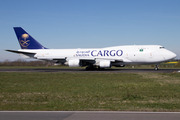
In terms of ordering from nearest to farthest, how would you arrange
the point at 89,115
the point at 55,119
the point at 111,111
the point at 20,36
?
1. the point at 55,119
2. the point at 89,115
3. the point at 111,111
4. the point at 20,36

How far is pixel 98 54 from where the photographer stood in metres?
35.0

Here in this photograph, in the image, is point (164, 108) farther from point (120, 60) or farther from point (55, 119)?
point (120, 60)

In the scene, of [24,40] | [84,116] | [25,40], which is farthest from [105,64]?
[84,116]

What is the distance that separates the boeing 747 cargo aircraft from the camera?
1281 inches

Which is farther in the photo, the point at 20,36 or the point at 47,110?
the point at 20,36

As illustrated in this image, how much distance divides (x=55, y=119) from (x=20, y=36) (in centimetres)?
3642

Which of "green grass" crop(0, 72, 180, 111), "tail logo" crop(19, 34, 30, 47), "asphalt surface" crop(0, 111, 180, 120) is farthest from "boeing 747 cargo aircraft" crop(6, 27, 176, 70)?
"asphalt surface" crop(0, 111, 180, 120)

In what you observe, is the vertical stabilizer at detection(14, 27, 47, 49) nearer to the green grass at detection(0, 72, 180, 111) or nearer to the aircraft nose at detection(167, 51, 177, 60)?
the aircraft nose at detection(167, 51, 177, 60)

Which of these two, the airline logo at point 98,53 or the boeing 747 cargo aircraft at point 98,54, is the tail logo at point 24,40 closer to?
the boeing 747 cargo aircraft at point 98,54

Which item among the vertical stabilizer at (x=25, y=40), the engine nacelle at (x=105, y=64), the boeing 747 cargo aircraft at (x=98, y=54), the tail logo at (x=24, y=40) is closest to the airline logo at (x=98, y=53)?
the boeing 747 cargo aircraft at (x=98, y=54)

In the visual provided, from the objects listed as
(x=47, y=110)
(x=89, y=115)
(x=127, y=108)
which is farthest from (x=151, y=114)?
(x=47, y=110)

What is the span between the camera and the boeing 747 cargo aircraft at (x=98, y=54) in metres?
32.5

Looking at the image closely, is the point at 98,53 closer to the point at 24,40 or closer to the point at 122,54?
the point at 122,54

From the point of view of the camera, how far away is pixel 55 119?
236 inches
